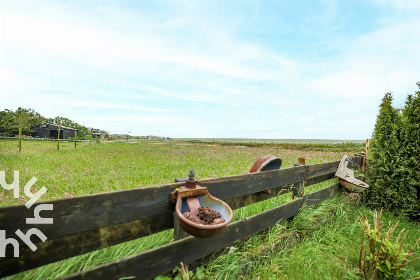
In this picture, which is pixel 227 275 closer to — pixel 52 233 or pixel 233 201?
pixel 233 201

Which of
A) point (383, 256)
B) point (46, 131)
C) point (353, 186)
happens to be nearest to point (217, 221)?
point (383, 256)

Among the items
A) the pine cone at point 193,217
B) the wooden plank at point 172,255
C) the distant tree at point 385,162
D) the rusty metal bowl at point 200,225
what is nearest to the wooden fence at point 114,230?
the wooden plank at point 172,255

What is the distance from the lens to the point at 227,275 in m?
2.56

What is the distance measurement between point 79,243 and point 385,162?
6.37m

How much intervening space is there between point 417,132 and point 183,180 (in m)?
5.49

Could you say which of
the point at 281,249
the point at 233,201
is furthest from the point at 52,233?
the point at 281,249

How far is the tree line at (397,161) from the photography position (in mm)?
5051

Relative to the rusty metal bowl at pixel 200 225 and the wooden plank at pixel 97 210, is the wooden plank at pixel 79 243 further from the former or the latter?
the rusty metal bowl at pixel 200 225

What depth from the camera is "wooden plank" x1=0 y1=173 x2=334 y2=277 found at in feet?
4.91

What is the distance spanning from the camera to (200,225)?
1.67 m

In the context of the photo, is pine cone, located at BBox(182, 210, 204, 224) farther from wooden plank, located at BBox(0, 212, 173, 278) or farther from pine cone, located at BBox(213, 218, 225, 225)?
wooden plank, located at BBox(0, 212, 173, 278)

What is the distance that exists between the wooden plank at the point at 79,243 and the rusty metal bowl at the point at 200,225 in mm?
344

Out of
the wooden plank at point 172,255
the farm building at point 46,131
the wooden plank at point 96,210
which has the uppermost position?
the farm building at point 46,131

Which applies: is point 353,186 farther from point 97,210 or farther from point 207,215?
point 97,210
